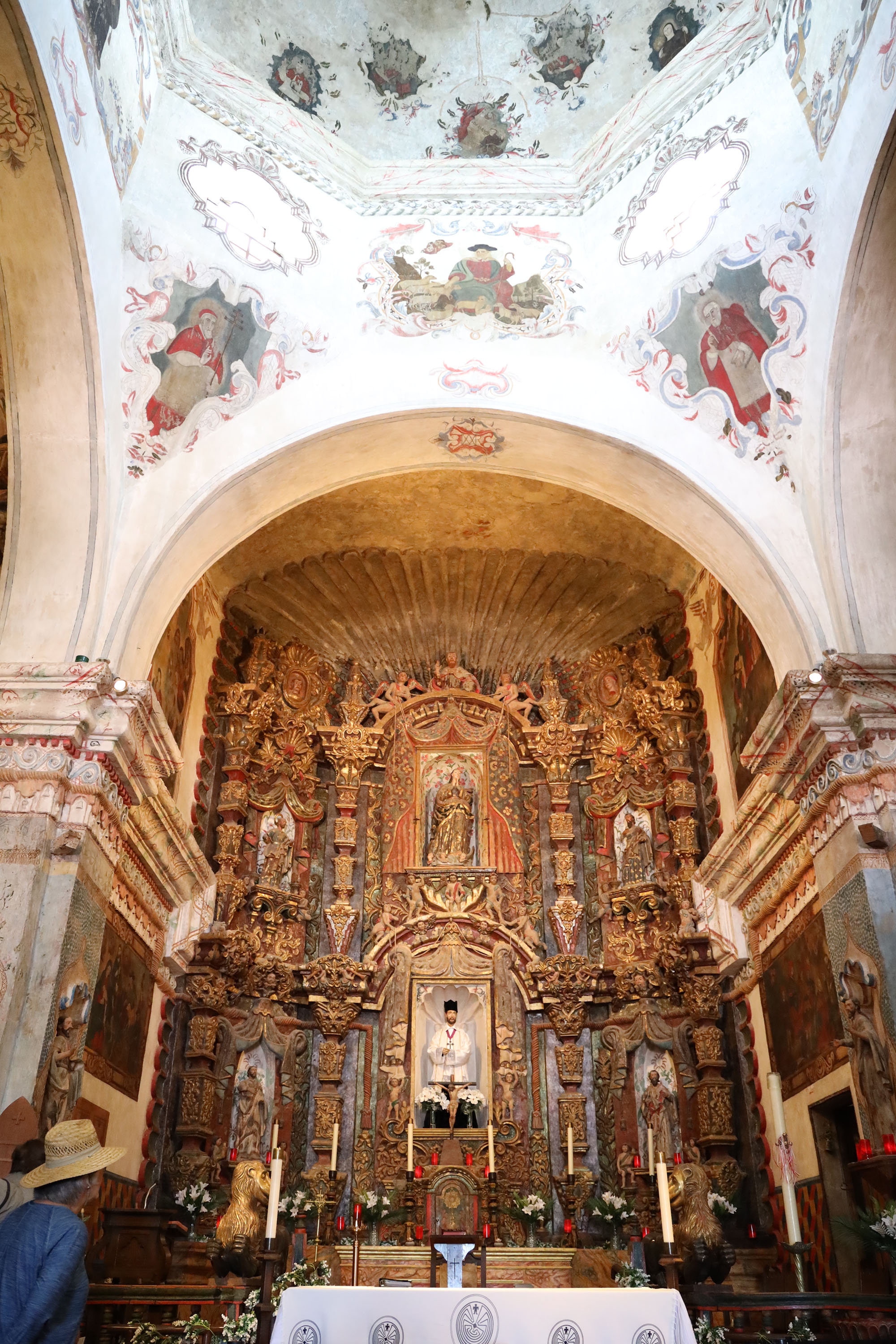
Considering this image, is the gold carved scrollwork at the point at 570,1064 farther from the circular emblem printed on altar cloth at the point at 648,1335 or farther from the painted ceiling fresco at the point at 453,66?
the painted ceiling fresco at the point at 453,66

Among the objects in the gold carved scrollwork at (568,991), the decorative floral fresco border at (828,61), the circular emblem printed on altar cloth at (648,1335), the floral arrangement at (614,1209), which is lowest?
the circular emblem printed on altar cloth at (648,1335)

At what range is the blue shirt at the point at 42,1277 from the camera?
137 inches

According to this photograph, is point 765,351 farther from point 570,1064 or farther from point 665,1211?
point 570,1064

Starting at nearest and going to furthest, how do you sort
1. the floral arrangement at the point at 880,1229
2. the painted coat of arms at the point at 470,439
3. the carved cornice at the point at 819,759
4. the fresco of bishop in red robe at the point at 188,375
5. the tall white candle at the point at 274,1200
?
1. the tall white candle at the point at 274,1200
2. the floral arrangement at the point at 880,1229
3. the carved cornice at the point at 819,759
4. the fresco of bishop in red robe at the point at 188,375
5. the painted coat of arms at the point at 470,439

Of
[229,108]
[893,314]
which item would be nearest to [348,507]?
[229,108]

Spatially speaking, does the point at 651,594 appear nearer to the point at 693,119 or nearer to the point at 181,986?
the point at 693,119

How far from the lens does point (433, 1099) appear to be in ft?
37.3

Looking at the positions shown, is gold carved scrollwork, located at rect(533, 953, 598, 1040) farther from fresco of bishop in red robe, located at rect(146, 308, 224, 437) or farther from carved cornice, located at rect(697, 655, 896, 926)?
fresco of bishop in red robe, located at rect(146, 308, 224, 437)

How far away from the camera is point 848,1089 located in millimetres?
8180

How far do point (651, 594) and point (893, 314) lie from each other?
5548 mm

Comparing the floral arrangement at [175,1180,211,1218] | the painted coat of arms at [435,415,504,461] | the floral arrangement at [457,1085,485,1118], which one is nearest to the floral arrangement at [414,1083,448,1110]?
the floral arrangement at [457,1085,485,1118]

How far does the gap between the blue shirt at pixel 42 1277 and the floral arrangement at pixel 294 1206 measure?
23.0 feet

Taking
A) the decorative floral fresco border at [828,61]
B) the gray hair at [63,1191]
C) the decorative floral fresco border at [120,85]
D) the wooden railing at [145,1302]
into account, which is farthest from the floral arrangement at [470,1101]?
the decorative floral fresco border at [828,61]

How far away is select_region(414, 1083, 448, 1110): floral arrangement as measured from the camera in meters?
11.4
